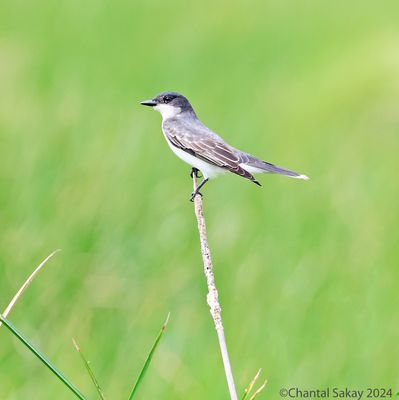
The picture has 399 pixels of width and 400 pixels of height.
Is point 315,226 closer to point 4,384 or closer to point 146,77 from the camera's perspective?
point 4,384

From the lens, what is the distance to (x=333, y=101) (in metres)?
10.6

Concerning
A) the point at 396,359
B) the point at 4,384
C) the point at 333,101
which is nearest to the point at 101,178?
the point at 4,384

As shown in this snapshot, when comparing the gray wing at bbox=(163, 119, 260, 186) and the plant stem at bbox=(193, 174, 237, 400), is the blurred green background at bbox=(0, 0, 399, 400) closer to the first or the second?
the gray wing at bbox=(163, 119, 260, 186)

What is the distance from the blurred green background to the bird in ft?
3.24

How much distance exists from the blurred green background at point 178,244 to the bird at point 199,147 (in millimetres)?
986

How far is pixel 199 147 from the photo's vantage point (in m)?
4.80

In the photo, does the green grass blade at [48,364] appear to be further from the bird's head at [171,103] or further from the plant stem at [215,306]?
the bird's head at [171,103]

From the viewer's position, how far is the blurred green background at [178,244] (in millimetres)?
5223

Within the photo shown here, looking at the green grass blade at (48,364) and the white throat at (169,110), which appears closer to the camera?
the green grass blade at (48,364)

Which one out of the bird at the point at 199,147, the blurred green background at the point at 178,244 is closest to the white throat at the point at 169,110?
the bird at the point at 199,147

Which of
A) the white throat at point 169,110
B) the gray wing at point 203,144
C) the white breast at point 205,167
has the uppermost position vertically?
the white throat at point 169,110

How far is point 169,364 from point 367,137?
4.91 meters

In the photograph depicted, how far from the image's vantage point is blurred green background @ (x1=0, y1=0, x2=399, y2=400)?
5223 millimetres

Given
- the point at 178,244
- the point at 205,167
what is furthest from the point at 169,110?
the point at 178,244
